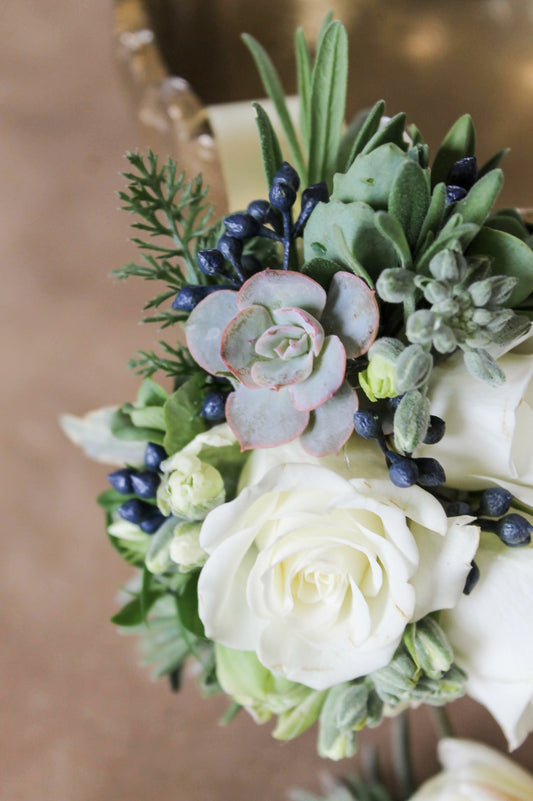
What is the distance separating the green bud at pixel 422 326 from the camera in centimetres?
22

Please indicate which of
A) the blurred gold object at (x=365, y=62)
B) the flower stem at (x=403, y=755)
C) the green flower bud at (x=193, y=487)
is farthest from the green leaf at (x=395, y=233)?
the flower stem at (x=403, y=755)

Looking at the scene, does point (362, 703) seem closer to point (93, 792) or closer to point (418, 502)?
point (418, 502)

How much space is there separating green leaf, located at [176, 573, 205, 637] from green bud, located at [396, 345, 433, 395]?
16 centimetres

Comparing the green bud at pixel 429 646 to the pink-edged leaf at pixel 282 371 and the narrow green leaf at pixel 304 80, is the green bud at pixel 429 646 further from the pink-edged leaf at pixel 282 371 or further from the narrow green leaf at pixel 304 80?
the narrow green leaf at pixel 304 80

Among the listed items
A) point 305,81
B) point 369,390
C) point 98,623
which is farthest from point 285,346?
point 98,623

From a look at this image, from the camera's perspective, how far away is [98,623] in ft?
2.10

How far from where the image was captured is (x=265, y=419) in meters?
0.27

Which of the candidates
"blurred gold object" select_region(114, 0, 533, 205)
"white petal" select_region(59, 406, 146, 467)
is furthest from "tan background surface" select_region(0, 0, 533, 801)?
"white petal" select_region(59, 406, 146, 467)

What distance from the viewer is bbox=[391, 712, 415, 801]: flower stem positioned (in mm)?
562

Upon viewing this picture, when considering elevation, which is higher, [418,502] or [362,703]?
[418,502]

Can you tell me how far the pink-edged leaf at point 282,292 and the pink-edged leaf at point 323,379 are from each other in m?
0.01

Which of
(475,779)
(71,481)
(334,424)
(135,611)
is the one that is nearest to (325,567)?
(334,424)

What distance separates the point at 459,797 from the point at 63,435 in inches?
17.1

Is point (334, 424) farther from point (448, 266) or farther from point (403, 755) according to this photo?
point (403, 755)
